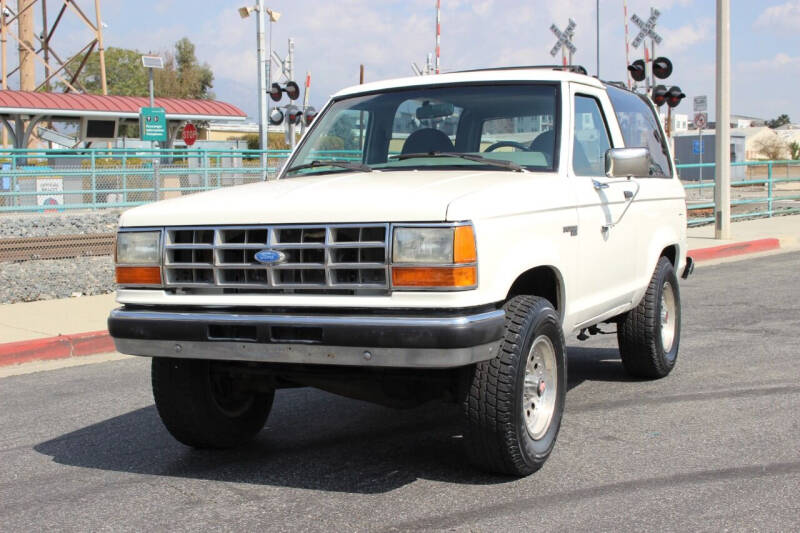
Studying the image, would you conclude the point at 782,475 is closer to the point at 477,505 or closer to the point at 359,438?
the point at 477,505

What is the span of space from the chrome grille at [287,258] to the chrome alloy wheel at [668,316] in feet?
11.2

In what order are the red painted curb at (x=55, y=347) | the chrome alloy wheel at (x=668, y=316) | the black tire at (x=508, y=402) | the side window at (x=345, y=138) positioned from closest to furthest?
the black tire at (x=508, y=402), the side window at (x=345, y=138), the chrome alloy wheel at (x=668, y=316), the red painted curb at (x=55, y=347)

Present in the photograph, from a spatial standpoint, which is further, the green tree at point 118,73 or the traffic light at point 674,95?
the green tree at point 118,73

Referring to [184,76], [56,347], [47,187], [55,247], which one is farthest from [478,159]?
[184,76]

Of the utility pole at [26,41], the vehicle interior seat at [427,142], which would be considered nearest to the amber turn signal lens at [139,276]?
the vehicle interior seat at [427,142]

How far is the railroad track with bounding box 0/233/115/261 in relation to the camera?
514 inches

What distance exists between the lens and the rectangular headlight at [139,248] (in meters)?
4.71

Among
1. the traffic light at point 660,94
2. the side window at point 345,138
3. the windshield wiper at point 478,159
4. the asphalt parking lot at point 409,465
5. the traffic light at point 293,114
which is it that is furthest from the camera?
the traffic light at point 293,114

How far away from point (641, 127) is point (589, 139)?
1252mm

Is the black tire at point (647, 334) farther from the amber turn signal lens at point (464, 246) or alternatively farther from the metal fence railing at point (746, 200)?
the metal fence railing at point (746, 200)

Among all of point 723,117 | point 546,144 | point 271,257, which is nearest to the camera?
point 271,257

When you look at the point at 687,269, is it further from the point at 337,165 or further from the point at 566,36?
the point at 566,36

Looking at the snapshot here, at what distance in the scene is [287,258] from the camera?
4.44 m

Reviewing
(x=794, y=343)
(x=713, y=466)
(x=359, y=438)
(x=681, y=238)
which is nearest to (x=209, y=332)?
(x=359, y=438)
